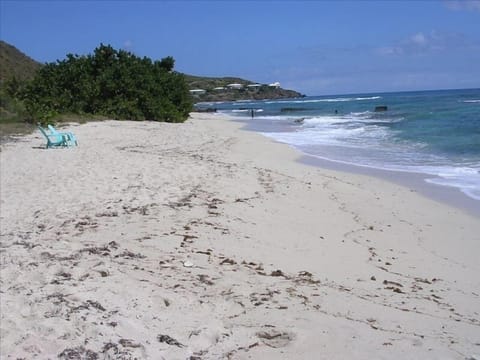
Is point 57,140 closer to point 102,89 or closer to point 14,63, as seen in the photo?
point 102,89

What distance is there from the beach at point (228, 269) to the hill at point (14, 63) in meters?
50.8

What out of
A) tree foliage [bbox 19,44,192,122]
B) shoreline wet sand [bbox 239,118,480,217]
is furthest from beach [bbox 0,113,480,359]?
tree foliage [bbox 19,44,192,122]

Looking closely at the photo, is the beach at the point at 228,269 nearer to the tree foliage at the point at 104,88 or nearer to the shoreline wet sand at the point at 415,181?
the shoreline wet sand at the point at 415,181

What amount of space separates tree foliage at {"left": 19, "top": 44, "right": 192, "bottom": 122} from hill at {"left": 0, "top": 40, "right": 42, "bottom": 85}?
27845mm

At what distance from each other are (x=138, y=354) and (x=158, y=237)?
2.56 meters

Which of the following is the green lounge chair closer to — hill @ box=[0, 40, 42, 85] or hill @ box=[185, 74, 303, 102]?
hill @ box=[0, 40, 42, 85]

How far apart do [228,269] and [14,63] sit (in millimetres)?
65966

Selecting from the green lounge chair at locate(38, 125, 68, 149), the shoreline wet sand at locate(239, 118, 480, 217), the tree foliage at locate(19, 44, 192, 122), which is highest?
the tree foliage at locate(19, 44, 192, 122)

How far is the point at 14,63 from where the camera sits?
63031 mm

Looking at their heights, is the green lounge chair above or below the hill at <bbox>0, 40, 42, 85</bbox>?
below

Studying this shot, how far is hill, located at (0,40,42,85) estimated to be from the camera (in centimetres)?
5678

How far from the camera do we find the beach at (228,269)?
3.62 meters

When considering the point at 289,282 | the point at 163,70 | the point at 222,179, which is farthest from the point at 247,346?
the point at 163,70

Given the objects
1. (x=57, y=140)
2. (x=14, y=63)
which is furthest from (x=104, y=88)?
(x=14, y=63)
